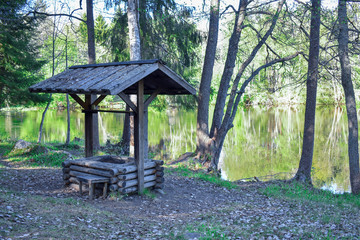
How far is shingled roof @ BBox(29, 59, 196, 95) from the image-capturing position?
673 centimetres

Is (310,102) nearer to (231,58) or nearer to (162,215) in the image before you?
(231,58)

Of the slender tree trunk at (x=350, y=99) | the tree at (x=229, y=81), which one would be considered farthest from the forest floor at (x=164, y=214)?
the tree at (x=229, y=81)

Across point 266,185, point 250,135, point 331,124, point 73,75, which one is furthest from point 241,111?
point 73,75

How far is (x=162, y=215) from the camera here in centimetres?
698

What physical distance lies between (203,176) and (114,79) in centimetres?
542

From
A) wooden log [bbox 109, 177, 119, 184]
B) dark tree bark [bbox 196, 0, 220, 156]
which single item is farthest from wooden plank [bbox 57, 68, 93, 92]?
dark tree bark [bbox 196, 0, 220, 156]

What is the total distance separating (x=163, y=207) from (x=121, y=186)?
1092mm

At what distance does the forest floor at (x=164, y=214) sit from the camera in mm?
5395

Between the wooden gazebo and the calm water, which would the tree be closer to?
the calm water

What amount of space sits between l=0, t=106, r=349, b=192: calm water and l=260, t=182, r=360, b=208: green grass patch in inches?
98.8

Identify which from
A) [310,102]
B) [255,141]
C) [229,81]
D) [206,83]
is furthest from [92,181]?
[255,141]

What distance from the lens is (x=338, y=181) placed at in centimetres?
1429

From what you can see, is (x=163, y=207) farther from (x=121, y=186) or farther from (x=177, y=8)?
(x=177, y=8)

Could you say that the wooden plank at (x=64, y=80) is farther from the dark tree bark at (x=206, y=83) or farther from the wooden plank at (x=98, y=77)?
the dark tree bark at (x=206, y=83)
